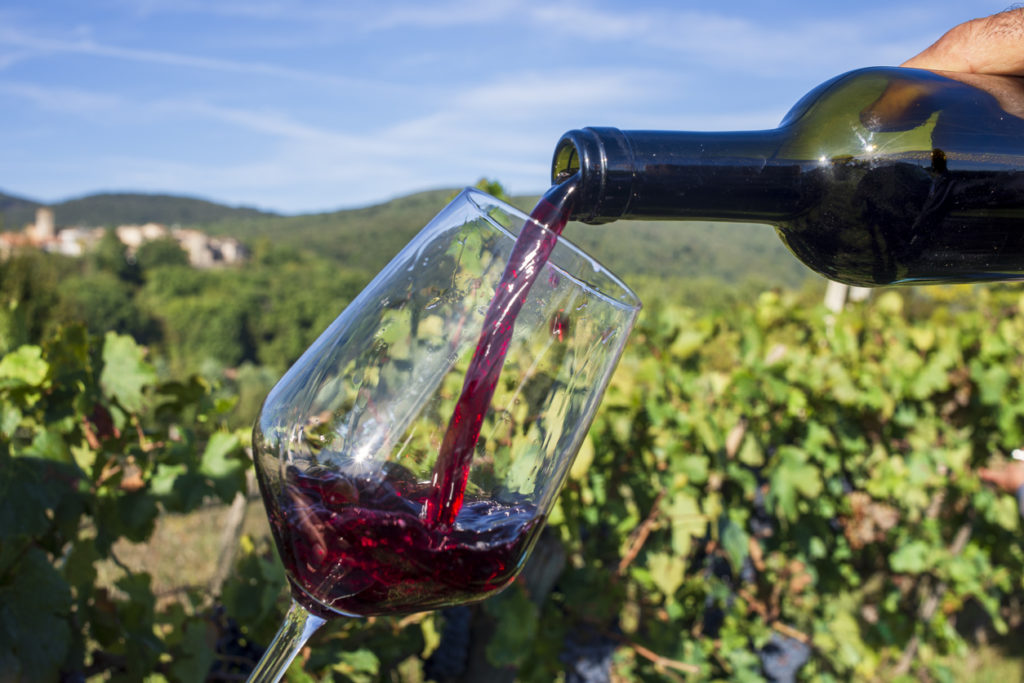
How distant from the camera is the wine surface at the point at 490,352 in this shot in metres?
0.69

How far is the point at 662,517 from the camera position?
Answer: 2461 mm

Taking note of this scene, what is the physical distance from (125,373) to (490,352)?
1155 mm

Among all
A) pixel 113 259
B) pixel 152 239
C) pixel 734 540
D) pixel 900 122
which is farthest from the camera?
pixel 152 239

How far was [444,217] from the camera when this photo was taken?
76 centimetres

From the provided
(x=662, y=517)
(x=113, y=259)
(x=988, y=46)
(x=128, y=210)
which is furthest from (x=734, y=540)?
(x=128, y=210)

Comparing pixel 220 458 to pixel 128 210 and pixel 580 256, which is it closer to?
pixel 580 256

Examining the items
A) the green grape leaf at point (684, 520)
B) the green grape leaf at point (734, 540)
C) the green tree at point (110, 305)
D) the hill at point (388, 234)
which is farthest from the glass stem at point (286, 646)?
the green tree at point (110, 305)

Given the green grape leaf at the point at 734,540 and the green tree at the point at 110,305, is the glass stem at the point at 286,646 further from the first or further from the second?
the green tree at the point at 110,305

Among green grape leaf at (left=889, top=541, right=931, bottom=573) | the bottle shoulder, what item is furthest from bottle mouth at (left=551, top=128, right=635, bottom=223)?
green grape leaf at (left=889, top=541, right=931, bottom=573)

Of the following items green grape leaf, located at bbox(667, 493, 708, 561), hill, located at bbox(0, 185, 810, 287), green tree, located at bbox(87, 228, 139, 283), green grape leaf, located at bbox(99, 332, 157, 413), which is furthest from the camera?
green tree, located at bbox(87, 228, 139, 283)

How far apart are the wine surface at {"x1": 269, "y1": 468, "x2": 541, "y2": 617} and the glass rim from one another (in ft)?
0.67

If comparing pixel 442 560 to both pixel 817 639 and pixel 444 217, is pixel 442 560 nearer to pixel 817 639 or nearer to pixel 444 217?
pixel 444 217

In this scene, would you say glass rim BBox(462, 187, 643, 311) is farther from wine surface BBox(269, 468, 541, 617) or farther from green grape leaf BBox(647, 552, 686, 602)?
green grape leaf BBox(647, 552, 686, 602)

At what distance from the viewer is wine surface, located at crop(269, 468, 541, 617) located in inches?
28.4
